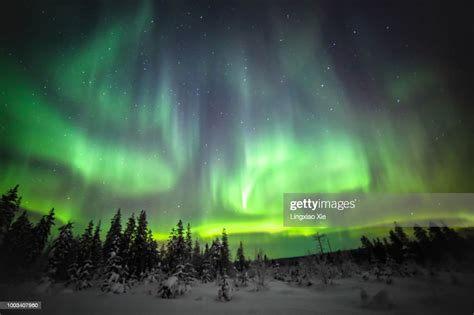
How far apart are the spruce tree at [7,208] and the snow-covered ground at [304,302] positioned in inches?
371

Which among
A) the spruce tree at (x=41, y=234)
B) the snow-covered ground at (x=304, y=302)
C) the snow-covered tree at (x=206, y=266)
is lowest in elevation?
the snow-covered ground at (x=304, y=302)

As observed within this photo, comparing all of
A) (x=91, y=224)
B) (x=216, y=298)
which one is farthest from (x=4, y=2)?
(x=91, y=224)

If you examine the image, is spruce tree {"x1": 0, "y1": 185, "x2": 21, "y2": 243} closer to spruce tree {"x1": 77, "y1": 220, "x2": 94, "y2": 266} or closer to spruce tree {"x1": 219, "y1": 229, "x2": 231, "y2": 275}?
spruce tree {"x1": 77, "y1": 220, "x2": 94, "y2": 266}

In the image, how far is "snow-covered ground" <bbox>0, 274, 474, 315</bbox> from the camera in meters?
6.97

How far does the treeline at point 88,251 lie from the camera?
551 inches

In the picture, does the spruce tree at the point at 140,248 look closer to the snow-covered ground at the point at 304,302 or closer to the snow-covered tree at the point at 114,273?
the snow-covered tree at the point at 114,273

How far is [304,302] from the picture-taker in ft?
25.4

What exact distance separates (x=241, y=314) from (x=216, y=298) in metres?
1.93

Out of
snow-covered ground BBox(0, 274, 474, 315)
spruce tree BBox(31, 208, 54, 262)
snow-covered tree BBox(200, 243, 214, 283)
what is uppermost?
spruce tree BBox(31, 208, 54, 262)

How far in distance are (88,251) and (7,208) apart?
554cm

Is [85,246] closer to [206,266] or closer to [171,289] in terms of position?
[206,266]

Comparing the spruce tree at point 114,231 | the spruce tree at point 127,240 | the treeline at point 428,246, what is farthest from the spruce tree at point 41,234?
the treeline at point 428,246

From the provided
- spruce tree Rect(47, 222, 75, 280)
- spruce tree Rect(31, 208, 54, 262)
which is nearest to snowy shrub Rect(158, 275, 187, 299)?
spruce tree Rect(47, 222, 75, 280)

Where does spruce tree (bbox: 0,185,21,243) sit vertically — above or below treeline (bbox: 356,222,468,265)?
above
